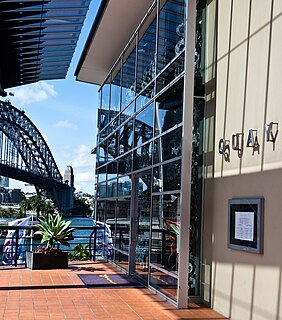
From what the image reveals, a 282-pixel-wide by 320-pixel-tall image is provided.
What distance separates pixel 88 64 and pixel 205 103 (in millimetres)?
5789

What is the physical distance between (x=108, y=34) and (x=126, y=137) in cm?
197

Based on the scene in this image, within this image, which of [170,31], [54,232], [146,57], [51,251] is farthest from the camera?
[51,251]

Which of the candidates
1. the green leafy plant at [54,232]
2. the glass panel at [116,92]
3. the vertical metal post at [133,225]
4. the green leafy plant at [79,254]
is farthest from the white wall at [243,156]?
the green leafy plant at [79,254]

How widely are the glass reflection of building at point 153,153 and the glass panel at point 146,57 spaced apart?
0.01m

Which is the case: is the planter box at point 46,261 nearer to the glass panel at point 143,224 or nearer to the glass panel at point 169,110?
the glass panel at point 143,224

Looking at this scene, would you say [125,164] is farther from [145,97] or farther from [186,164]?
[186,164]

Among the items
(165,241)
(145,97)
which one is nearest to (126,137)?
(145,97)

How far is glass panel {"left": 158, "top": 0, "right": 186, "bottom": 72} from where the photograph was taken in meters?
6.14

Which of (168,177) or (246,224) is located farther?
(168,177)

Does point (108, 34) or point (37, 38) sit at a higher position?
point (37, 38)

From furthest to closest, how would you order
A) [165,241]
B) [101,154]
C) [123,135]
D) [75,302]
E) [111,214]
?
[101,154] < [111,214] < [123,135] < [165,241] < [75,302]

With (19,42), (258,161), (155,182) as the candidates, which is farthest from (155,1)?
(19,42)

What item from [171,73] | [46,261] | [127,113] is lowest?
[46,261]

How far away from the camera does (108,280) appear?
750 cm
